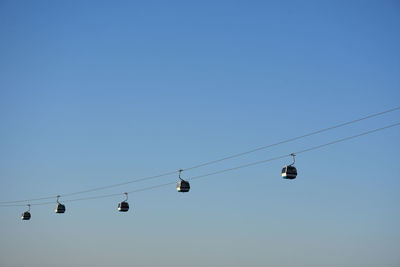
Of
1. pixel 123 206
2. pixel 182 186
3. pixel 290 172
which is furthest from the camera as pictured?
pixel 123 206

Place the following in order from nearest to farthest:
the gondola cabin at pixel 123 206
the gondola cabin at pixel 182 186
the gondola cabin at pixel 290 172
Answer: the gondola cabin at pixel 290 172 < the gondola cabin at pixel 182 186 < the gondola cabin at pixel 123 206

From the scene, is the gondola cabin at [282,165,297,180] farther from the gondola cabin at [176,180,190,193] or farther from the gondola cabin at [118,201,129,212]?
the gondola cabin at [118,201,129,212]

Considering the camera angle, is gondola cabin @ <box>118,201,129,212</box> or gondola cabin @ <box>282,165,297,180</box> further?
gondola cabin @ <box>118,201,129,212</box>

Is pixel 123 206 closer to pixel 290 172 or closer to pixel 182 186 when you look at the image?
pixel 182 186

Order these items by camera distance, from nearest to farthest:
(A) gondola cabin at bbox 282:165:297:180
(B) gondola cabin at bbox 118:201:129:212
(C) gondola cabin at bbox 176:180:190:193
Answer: (A) gondola cabin at bbox 282:165:297:180 → (C) gondola cabin at bbox 176:180:190:193 → (B) gondola cabin at bbox 118:201:129:212

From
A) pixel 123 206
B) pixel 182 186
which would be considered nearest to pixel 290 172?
pixel 182 186

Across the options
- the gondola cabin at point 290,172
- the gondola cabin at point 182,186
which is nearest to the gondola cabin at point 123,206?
the gondola cabin at point 182,186

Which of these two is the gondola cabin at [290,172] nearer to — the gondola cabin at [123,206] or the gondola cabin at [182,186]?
the gondola cabin at [182,186]

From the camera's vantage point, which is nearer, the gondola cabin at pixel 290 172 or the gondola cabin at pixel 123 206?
the gondola cabin at pixel 290 172

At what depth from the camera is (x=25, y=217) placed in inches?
2413

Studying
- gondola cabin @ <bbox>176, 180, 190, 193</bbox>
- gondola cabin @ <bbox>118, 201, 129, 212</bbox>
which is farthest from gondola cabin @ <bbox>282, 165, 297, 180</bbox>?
gondola cabin @ <bbox>118, 201, 129, 212</bbox>

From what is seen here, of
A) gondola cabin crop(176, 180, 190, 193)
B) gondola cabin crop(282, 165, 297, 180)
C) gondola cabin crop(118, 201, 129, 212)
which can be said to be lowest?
gondola cabin crop(282, 165, 297, 180)

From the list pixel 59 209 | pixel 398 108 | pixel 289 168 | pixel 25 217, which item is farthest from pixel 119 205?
pixel 398 108

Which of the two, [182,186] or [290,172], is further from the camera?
[182,186]
